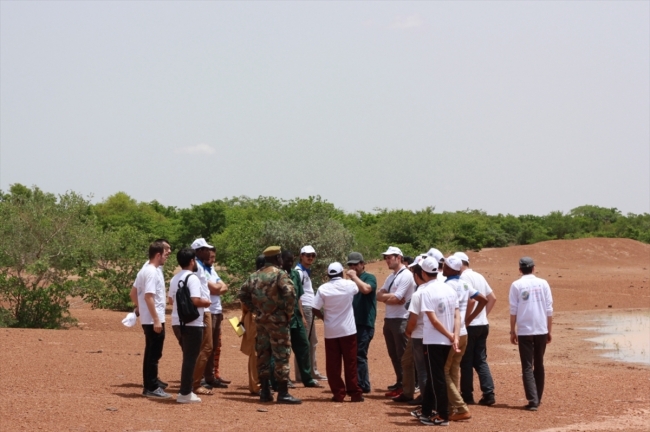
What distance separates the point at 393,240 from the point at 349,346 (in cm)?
3291

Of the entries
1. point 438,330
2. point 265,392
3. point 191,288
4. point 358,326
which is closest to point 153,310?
point 191,288

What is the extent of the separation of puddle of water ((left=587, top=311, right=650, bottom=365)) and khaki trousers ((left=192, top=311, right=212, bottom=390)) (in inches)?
356

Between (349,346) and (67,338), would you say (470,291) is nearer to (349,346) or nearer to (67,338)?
(349,346)

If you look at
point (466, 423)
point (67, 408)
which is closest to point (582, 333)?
point (466, 423)

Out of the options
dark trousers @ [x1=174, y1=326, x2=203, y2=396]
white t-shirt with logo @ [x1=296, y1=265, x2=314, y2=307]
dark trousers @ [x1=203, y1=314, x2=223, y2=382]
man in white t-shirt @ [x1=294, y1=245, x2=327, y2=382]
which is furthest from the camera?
white t-shirt with logo @ [x1=296, y1=265, x2=314, y2=307]

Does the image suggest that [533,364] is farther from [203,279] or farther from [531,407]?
[203,279]

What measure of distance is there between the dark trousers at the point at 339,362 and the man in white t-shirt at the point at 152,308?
2024 mm

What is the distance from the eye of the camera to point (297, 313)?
11406 mm

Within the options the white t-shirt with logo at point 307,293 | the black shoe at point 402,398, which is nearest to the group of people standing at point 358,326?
the black shoe at point 402,398

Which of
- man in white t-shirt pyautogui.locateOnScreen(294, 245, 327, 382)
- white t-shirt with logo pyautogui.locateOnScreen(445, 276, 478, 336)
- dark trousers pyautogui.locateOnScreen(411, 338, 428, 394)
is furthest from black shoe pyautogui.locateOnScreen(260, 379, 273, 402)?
white t-shirt with logo pyautogui.locateOnScreen(445, 276, 478, 336)

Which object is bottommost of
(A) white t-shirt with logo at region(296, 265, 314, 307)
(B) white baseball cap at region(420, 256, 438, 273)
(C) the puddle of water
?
(C) the puddle of water

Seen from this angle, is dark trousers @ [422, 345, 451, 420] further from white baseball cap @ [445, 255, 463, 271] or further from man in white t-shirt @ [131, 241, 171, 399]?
man in white t-shirt @ [131, 241, 171, 399]

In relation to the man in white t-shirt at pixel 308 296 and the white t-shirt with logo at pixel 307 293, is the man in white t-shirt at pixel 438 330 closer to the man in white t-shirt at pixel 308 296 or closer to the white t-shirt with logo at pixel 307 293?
the man in white t-shirt at pixel 308 296

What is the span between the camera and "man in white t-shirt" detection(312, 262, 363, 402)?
10711 millimetres
